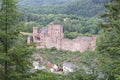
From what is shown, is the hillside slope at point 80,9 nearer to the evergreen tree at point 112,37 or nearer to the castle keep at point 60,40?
the castle keep at point 60,40

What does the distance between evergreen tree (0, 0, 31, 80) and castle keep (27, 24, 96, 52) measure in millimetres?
37902

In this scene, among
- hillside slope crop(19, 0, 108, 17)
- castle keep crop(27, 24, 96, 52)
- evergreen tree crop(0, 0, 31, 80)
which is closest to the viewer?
evergreen tree crop(0, 0, 31, 80)

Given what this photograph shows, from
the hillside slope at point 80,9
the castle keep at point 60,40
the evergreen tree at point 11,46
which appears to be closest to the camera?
the evergreen tree at point 11,46

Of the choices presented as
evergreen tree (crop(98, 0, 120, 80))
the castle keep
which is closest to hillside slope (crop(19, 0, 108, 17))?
the castle keep

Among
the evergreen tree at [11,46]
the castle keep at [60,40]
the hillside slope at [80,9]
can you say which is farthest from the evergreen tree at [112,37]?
the hillside slope at [80,9]

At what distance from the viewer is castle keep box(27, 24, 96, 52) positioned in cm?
4664

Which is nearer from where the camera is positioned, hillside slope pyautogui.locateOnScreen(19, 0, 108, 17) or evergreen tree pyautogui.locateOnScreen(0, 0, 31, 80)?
evergreen tree pyautogui.locateOnScreen(0, 0, 31, 80)

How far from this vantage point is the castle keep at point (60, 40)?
1836 inches

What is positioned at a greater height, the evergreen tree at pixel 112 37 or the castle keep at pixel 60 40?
the evergreen tree at pixel 112 37

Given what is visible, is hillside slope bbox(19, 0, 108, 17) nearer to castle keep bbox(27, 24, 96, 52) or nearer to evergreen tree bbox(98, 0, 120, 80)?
castle keep bbox(27, 24, 96, 52)

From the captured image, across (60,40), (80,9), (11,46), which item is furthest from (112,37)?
(80,9)

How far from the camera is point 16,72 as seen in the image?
807cm

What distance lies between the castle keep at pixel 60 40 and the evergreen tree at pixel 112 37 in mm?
33573

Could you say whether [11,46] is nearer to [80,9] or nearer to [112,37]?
[112,37]
